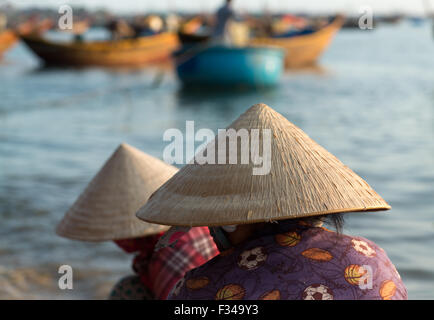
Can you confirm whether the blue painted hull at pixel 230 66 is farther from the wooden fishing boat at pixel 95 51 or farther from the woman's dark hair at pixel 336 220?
the woman's dark hair at pixel 336 220

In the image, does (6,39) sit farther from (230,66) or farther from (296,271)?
(296,271)

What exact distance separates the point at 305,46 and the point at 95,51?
8171 mm

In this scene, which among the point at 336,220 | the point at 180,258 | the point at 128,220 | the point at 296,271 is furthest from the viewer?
the point at 128,220

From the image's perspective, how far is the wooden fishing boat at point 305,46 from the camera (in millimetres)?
21062

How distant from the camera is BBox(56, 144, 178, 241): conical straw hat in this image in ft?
7.75

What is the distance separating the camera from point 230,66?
1418 cm

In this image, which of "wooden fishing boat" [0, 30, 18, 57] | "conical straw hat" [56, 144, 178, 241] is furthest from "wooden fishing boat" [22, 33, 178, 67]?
"conical straw hat" [56, 144, 178, 241]

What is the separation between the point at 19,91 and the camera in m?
15.9

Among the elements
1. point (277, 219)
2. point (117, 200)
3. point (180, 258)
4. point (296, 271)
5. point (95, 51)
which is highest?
point (277, 219)

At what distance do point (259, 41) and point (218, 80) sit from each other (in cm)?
462

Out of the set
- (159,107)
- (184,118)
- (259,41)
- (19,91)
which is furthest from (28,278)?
(259,41)

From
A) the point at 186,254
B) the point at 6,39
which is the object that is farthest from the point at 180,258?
the point at 6,39

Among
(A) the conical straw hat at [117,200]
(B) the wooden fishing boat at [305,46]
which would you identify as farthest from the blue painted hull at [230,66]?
(A) the conical straw hat at [117,200]

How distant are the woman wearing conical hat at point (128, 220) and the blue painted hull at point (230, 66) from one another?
11.2 m
